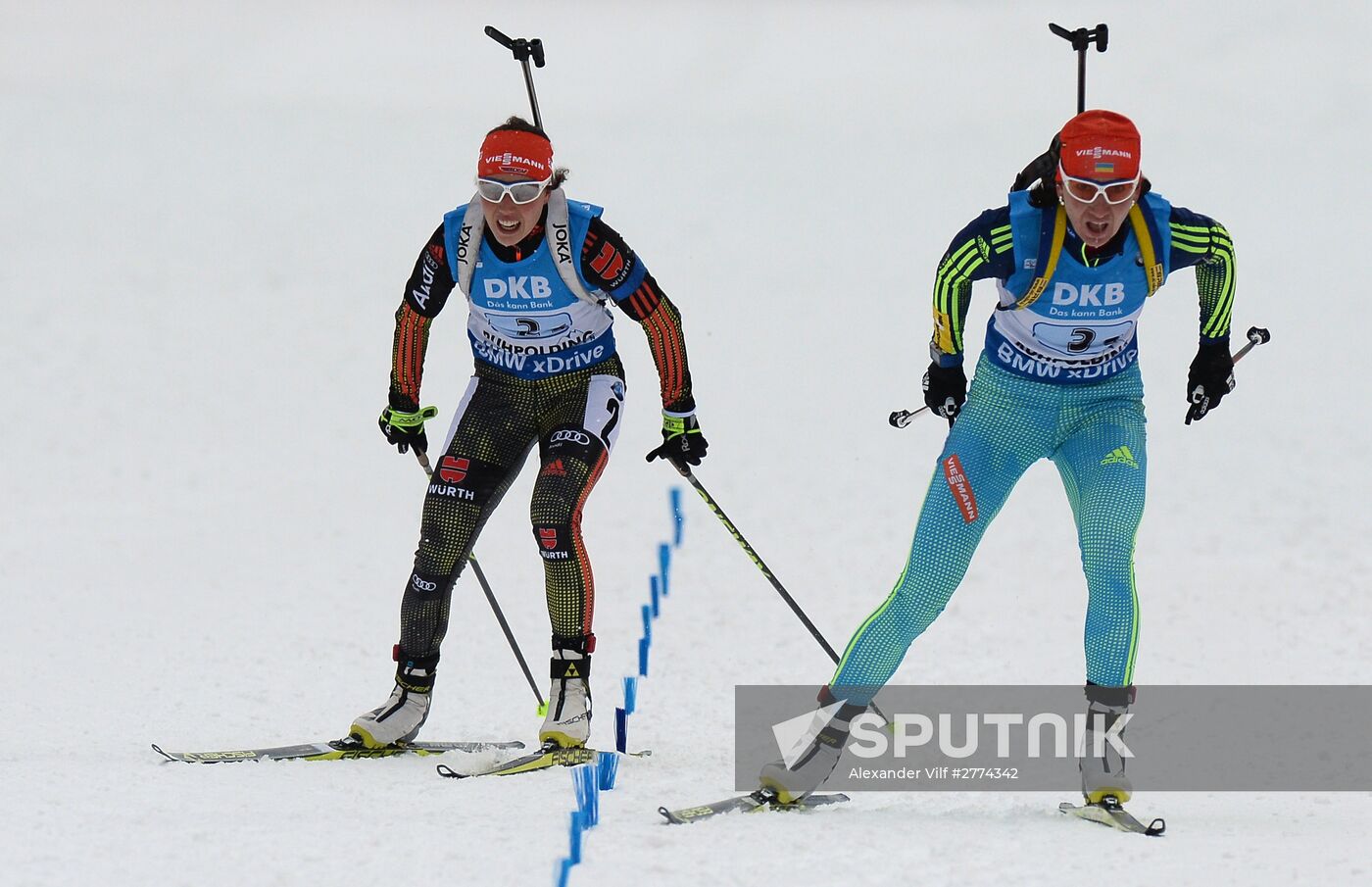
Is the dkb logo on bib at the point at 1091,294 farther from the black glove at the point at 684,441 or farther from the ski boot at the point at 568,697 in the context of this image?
the ski boot at the point at 568,697

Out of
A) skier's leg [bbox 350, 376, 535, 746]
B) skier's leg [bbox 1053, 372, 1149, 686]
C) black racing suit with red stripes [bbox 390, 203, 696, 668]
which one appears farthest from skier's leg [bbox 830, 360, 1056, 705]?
skier's leg [bbox 350, 376, 535, 746]

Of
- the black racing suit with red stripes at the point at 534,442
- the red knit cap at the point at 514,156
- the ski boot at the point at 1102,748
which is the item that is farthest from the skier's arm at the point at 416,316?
the ski boot at the point at 1102,748

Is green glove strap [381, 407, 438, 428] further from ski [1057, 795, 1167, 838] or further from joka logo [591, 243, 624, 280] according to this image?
ski [1057, 795, 1167, 838]

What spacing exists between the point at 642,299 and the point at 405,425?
103 centimetres

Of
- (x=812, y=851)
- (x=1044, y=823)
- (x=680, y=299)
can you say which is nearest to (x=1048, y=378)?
(x=1044, y=823)

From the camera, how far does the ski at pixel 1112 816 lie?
4527mm

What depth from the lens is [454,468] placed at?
225 inches

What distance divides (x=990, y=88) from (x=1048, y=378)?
18.6 m

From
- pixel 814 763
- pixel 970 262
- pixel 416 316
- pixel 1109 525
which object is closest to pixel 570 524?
pixel 416 316

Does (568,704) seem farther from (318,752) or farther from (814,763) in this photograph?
(814,763)

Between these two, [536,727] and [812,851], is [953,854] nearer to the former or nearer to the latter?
[812,851]

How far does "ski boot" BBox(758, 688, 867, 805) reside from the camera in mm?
4828

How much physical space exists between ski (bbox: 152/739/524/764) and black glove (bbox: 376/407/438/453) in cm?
104

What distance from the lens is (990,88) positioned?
2284 cm
